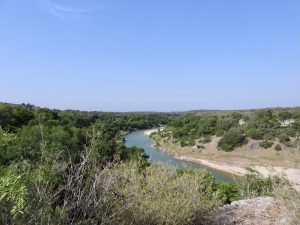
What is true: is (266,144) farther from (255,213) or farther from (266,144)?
(255,213)

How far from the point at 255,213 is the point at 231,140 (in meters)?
47.8

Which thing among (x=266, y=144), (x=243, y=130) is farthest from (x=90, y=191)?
(x=243, y=130)

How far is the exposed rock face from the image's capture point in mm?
7969

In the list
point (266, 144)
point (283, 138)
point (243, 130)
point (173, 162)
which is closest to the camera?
point (173, 162)

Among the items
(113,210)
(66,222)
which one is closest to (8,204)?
(66,222)

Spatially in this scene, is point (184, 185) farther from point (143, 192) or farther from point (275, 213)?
point (275, 213)

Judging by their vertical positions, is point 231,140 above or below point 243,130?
below

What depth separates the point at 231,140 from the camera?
55.5m

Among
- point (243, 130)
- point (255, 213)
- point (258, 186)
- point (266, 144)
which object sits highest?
point (255, 213)

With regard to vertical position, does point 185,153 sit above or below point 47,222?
below

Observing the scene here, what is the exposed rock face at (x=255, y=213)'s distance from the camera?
7969 millimetres

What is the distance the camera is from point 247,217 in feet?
27.4

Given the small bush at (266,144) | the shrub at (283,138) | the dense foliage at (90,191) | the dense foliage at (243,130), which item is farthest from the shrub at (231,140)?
the dense foliage at (90,191)

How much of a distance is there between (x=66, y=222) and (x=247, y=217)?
15.4 ft
